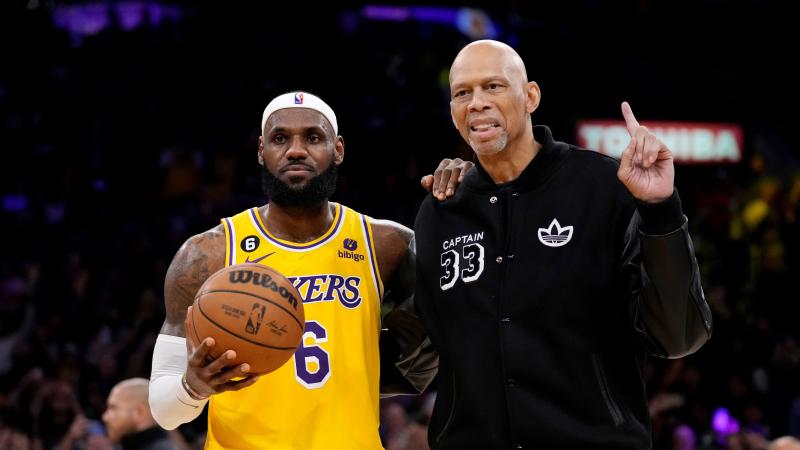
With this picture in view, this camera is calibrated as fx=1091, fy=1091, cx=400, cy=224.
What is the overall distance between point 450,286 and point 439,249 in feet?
0.55

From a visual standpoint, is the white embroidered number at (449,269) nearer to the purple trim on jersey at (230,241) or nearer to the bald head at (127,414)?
the purple trim on jersey at (230,241)

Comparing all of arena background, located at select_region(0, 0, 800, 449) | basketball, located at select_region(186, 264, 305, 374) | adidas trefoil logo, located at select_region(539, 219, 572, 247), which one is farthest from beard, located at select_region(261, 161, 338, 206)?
arena background, located at select_region(0, 0, 800, 449)

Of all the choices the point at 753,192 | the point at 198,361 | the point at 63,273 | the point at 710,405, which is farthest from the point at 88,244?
the point at 753,192

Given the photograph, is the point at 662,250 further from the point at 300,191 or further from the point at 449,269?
the point at 300,191

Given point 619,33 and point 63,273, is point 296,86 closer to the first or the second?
point 63,273

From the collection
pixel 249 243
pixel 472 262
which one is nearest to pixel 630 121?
pixel 472 262

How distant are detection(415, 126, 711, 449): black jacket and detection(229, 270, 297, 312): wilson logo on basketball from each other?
0.49 metres

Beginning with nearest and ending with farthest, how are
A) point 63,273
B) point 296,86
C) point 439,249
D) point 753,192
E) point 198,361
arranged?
point 198,361 < point 439,249 < point 63,273 < point 296,86 < point 753,192

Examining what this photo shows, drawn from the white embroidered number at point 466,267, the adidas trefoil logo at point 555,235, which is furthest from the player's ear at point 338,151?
the adidas trefoil logo at point 555,235

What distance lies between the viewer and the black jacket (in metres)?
3.10

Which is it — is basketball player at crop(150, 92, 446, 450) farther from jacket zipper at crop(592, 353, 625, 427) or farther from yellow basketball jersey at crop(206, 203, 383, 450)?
jacket zipper at crop(592, 353, 625, 427)

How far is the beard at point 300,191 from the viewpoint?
400 centimetres

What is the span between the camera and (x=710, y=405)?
11.2m

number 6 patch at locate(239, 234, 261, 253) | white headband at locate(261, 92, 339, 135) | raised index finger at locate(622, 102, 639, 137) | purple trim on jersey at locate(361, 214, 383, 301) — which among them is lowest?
purple trim on jersey at locate(361, 214, 383, 301)
